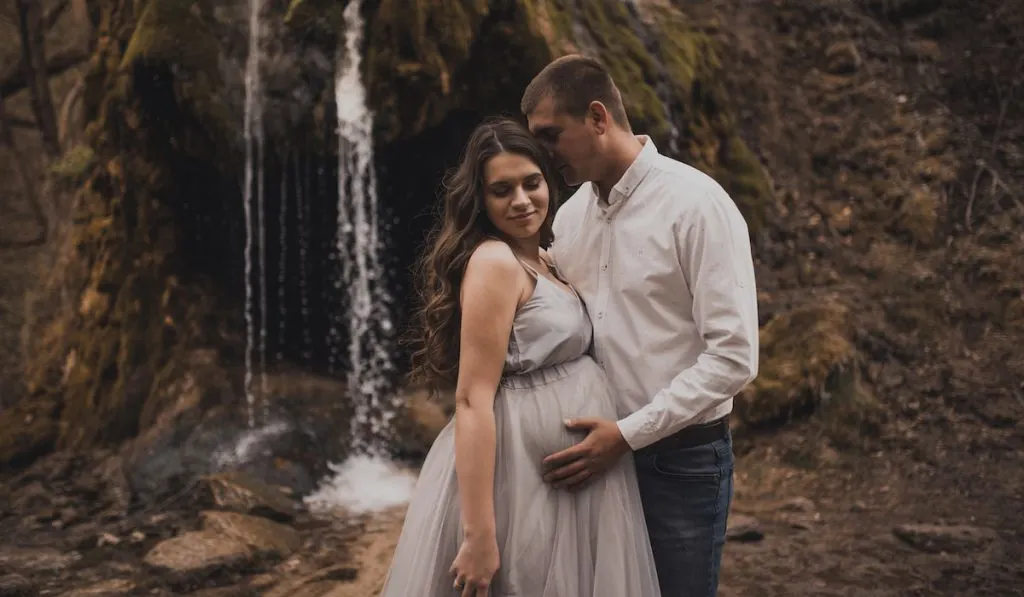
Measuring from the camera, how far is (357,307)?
7.56 m

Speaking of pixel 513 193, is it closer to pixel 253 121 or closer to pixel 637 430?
pixel 637 430

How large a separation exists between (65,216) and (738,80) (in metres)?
7.30

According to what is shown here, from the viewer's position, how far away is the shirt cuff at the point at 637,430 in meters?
2.20

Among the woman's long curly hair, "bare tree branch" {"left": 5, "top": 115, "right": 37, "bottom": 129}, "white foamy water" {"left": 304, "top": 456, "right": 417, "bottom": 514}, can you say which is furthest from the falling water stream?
"bare tree branch" {"left": 5, "top": 115, "right": 37, "bottom": 129}

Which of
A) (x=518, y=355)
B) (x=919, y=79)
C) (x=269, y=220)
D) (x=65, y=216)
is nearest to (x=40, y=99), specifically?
(x=65, y=216)

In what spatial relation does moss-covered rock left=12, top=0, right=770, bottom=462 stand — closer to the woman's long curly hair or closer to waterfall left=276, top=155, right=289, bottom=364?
waterfall left=276, top=155, right=289, bottom=364

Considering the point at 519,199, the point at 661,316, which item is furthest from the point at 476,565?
the point at 519,199

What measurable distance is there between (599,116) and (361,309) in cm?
541

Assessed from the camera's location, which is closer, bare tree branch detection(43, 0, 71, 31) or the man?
the man

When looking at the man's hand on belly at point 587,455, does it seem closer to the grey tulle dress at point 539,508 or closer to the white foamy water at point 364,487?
the grey tulle dress at point 539,508

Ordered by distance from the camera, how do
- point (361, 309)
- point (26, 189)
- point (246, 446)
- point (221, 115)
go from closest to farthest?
Answer: point (246, 446) < point (221, 115) < point (361, 309) < point (26, 189)

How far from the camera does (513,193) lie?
2.31 m

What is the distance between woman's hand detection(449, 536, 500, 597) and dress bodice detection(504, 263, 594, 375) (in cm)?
44

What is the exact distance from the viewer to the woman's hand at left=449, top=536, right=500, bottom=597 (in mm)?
2141
